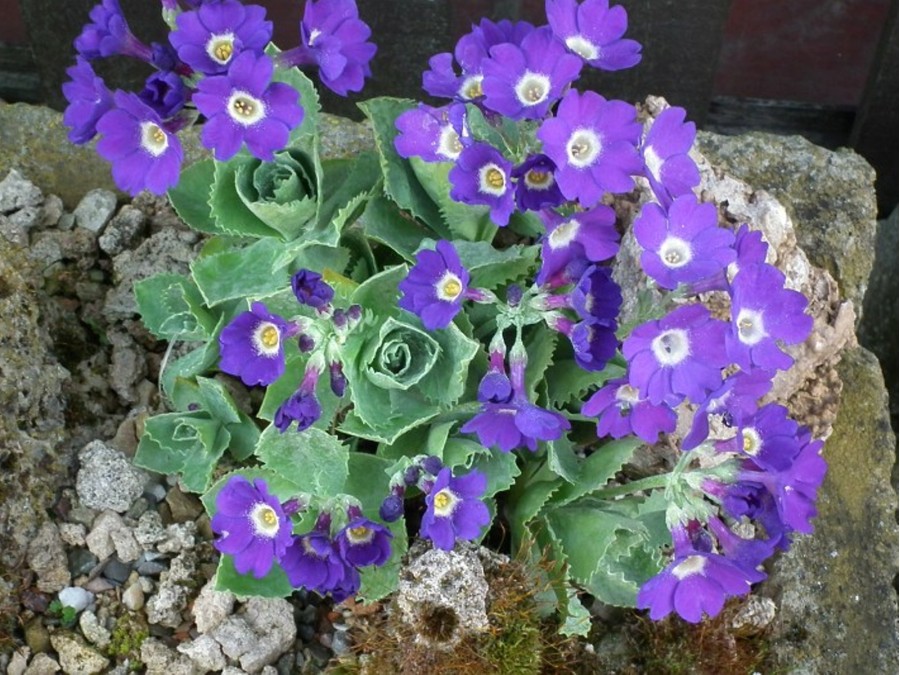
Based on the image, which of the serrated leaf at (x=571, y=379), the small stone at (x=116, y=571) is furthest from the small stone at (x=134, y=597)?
the serrated leaf at (x=571, y=379)

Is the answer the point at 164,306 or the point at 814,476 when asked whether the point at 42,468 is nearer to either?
the point at 164,306

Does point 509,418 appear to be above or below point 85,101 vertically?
below

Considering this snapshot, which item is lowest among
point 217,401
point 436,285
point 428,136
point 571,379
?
point 217,401

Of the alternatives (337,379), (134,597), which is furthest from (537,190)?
(134,597)

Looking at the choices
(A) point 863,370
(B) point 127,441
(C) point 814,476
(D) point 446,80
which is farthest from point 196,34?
(A) point 863,370

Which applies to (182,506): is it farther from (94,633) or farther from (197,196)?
(197,196)

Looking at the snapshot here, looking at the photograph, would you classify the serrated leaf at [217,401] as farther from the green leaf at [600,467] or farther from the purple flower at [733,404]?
the purple flower at [733,404]
